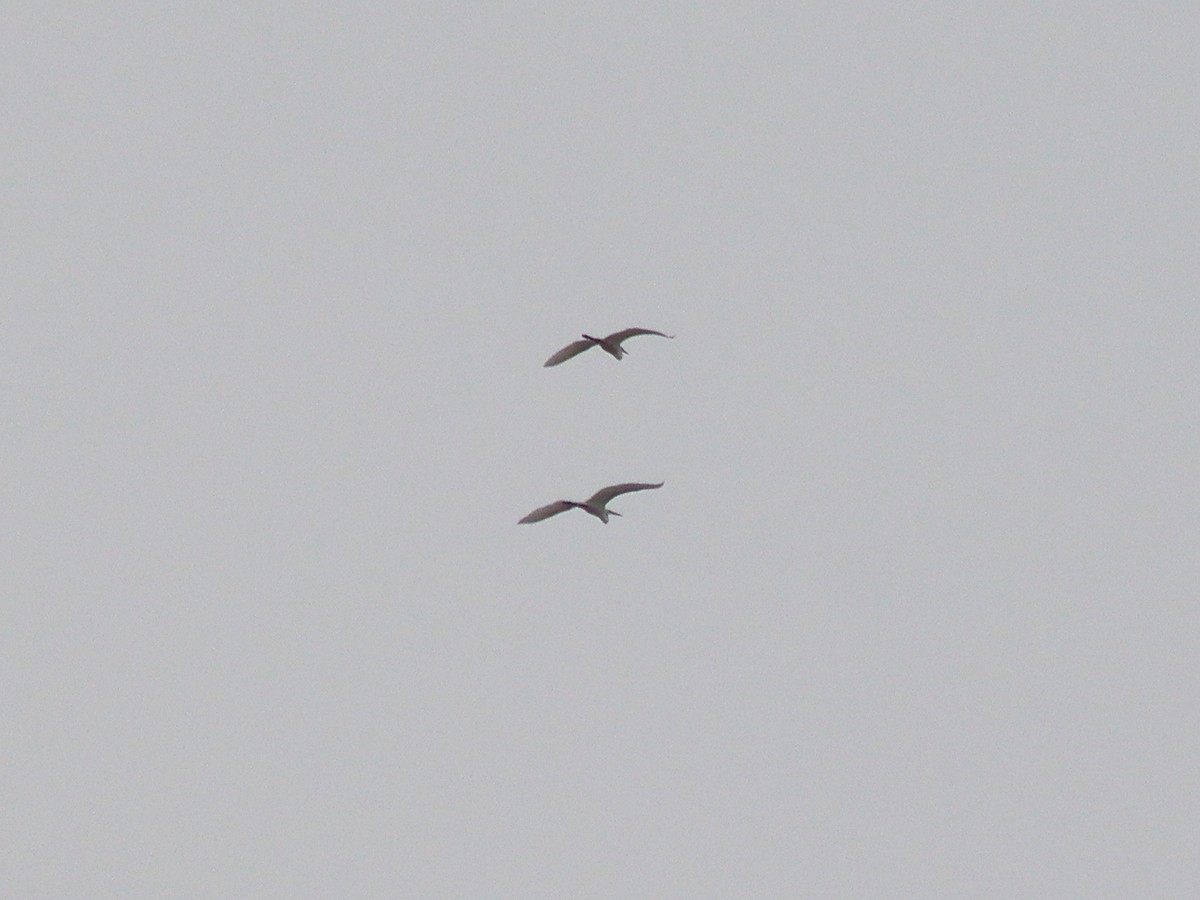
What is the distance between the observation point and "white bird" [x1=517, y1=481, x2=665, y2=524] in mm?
63156

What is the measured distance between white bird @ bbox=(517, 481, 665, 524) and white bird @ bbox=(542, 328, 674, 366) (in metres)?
4.37

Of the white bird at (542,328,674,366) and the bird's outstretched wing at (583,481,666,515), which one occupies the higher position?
the white bird at (542,328,674,366)

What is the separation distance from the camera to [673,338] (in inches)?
2306

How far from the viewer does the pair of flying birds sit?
2493 inches

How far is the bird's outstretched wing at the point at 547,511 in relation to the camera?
207 ft

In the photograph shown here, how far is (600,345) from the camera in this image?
64875 mm

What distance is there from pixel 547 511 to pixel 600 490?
77.5 inches

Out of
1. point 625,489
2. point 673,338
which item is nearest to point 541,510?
point 625,489

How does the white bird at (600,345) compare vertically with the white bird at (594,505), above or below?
above

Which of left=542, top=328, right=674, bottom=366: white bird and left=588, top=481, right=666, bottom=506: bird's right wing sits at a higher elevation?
left=542, top=328, right=674, bottom=366: white bird

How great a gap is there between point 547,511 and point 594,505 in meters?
1.72

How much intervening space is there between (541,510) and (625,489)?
2.83 metres

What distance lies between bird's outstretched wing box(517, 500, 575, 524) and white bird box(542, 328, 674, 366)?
486 centimetres

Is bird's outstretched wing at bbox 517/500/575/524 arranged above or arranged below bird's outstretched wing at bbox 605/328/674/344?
below
